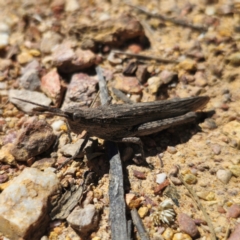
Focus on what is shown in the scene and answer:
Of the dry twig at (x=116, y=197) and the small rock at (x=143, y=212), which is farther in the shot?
the small rock at (x=143, y=212)

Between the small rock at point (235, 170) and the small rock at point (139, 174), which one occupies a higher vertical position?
the small rock at point (235, 170)

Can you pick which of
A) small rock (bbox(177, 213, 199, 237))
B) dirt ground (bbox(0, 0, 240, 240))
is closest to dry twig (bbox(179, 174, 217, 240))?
dirt ground (bbox(0, 0, 240, 240))

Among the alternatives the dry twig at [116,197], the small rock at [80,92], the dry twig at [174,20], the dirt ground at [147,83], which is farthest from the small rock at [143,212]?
the dry twig at [174,20]

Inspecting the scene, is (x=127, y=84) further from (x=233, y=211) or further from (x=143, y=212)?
(x=233, y=211)

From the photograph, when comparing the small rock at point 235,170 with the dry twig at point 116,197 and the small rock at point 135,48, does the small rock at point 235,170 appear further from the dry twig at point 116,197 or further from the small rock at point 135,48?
the small rock at point 135,48

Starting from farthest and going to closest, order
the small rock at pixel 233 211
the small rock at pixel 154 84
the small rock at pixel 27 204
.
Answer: the small rock at pixel 154 84 → the small rock at pixel 233 211 → the small rock at pixel 27 204

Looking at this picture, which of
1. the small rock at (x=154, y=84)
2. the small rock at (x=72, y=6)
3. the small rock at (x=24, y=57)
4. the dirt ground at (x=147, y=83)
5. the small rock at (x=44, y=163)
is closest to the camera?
the dirt ground at (x=147, y=83)

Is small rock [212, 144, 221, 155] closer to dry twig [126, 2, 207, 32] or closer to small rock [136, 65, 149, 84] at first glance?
small rock [136, 65, 149, 84]
